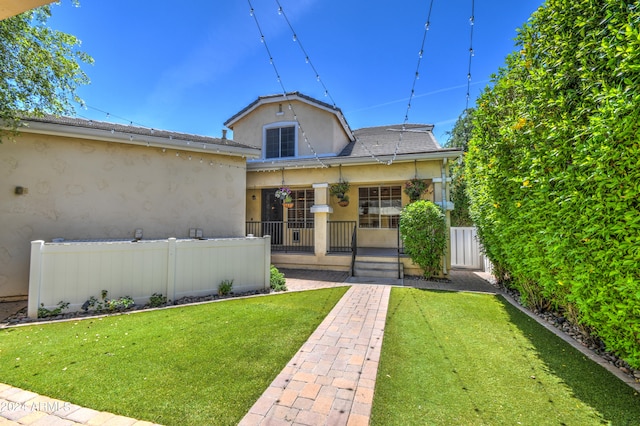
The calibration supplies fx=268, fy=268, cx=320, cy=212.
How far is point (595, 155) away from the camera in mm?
2961

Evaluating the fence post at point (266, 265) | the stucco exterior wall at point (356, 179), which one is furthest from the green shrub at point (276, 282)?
the stucco exterior wall at point (356, 179)

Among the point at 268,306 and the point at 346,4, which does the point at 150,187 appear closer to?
the point at 268,306

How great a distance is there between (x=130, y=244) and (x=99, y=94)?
5.93 m

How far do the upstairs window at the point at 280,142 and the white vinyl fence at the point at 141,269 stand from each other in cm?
656

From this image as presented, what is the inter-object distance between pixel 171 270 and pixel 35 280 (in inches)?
82.4

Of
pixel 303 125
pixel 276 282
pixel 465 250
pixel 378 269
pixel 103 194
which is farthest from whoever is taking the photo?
pixel 303 125

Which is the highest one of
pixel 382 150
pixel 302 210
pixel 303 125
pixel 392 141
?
pixel 303 125

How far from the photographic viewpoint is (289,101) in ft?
40.6

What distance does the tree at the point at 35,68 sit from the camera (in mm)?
4938

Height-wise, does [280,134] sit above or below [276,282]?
above

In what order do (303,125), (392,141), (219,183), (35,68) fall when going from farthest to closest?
1. (392,141)
2. (303,125)
3. (219,183)
4. (35,68)

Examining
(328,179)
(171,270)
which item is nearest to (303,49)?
(328,179)

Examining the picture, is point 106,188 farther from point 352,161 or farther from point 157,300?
point 352,161

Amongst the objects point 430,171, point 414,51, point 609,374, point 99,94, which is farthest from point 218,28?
point 609,374
